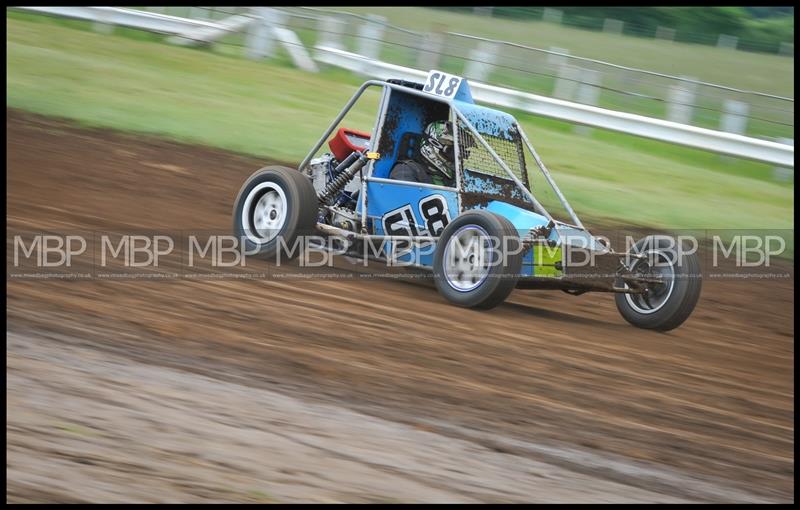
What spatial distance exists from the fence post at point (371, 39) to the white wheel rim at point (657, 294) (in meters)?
11.5

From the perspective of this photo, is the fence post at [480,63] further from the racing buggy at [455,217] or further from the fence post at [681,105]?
the racing buggy at [455,217]

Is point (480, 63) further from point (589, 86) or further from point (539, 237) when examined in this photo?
point (539, 237)

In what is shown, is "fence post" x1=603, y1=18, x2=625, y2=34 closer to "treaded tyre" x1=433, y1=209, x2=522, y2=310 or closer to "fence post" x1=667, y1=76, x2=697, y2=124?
"fence post" x1=667, y1=76, x2=697, y2=124

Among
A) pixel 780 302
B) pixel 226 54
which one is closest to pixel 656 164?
pixel 780 302

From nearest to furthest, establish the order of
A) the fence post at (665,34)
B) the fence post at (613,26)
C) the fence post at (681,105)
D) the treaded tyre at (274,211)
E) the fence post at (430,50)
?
the treaded tyre at (274,211) → the fence post at (681,105) → the fence post at (430,50) → the fence post at (665,34) → the fence post at (613,26)

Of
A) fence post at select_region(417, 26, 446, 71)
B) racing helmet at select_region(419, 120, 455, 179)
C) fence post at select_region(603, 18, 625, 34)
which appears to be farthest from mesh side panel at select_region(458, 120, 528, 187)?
fence post at select_region(603, 18, 625, 34)

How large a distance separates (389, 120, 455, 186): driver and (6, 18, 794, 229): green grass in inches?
155

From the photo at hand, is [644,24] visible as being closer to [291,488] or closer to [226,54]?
[226,54]

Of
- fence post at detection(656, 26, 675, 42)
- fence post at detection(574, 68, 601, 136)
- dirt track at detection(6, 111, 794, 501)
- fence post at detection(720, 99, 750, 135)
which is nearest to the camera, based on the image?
dirt track at detection(6, 111, 794, 501)

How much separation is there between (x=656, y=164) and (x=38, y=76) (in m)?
8.66

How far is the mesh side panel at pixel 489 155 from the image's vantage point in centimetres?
786

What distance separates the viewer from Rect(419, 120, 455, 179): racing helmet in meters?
8.14
